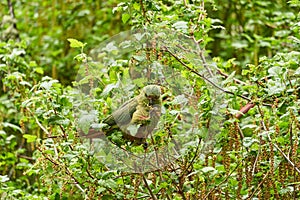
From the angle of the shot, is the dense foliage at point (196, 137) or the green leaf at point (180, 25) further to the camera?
the green leaf at point (180, 25)

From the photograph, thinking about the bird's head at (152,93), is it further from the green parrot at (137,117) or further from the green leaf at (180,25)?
the green leaf at (180,25)

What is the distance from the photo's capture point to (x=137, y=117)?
1472 millimetres

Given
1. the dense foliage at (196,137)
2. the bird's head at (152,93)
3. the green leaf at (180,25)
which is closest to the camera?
the bird's head at (152,93)

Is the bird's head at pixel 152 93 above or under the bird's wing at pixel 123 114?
above

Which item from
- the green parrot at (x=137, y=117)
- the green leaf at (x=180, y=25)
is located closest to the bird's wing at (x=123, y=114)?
the green parrot at (x=137, y=117)

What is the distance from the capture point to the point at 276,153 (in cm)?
172

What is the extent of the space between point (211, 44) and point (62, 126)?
6.87 ft

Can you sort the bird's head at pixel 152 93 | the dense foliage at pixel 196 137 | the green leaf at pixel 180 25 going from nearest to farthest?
the bird's head at pixel 152 93, the dense foliage at pixel 196 137, the green leaf at pixel 180 25

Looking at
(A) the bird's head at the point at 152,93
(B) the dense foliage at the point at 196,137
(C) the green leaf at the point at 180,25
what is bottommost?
(B) the dense foliage at the point at 196,137

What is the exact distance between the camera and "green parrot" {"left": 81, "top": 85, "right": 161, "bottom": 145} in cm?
147

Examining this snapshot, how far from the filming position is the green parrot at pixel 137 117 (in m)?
1.47

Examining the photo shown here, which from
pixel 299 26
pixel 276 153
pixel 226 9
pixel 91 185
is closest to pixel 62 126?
pixel 91 185

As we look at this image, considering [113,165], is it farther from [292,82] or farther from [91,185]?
[292,82]

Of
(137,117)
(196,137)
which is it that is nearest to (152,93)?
(137,117)
